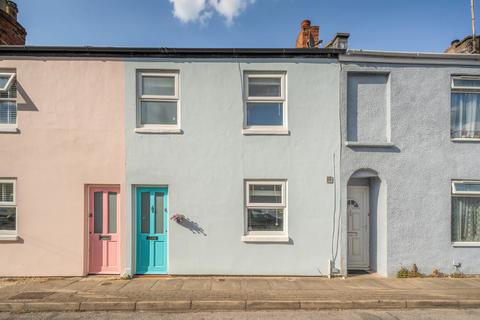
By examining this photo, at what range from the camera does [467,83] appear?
770 centimetres

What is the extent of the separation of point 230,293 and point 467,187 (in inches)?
270

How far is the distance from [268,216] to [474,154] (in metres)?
5.78

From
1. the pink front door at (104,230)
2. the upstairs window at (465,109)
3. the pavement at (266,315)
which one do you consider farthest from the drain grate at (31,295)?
the upstairs window at (465,109)

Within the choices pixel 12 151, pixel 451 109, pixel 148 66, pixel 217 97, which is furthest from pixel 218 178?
pixel 451 109

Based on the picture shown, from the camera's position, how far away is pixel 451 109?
7641 millimetres

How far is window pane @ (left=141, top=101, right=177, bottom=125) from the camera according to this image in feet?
24.8

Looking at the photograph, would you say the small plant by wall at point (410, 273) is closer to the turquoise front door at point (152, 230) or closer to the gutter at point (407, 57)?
the gutter at point (407, 57)

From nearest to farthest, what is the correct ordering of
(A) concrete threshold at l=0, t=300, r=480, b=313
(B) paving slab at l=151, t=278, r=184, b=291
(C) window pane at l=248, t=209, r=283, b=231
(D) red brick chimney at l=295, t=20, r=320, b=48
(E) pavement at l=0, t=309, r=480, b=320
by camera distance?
(E) pavement at l=0, t=309, r=480, b=320 → (A) concrete threshold at l=0, t=300, r=480, b=313 → (B) paving slab at l=151, t=278, r=184, b=291 → (C) window pane at l=248, t=209, r=283, b=231 → (D) red brick chimney at l=295, t=20, r=320, b=48

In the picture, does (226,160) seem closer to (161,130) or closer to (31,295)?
(161,130)

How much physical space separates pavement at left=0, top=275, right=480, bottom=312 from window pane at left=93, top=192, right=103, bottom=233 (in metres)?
1.25

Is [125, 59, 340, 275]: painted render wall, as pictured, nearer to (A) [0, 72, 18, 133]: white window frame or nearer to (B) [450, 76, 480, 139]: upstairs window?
(A) [0, 72, 18, 133]: white window frame

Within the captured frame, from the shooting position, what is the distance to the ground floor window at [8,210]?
730 centimetres

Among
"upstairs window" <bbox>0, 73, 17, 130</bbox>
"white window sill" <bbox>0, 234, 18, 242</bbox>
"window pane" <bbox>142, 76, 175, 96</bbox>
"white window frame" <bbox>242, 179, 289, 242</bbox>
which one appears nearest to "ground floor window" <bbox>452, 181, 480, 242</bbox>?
"white window frame" <bbox>242, 179, 289, 242</bbox>

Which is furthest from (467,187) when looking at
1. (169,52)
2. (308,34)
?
(169,52)
